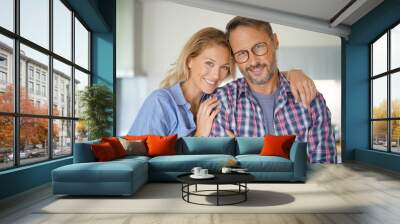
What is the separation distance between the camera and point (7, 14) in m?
5.15

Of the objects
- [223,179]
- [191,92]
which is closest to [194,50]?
[191,92]

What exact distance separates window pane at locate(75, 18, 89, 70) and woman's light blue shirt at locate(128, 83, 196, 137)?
5.21ft

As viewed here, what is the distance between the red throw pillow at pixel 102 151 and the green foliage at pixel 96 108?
2068 mm

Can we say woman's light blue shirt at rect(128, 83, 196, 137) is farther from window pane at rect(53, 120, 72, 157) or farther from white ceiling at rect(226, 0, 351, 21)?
white ceiling at rect(226, 0, 351, 21)

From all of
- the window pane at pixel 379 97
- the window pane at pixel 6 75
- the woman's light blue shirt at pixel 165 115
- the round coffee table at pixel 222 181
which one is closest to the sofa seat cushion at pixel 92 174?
the round coffee table at pixel 222 181

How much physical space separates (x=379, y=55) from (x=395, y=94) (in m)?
1.19

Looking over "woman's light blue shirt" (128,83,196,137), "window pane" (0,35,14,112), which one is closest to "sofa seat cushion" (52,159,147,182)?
"window pane" (0,35,14,112)

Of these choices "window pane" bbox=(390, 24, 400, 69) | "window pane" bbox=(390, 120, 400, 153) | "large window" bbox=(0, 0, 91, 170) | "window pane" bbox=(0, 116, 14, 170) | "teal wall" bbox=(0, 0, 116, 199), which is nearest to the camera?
"window pane" bbox=(0, 116, 14, 170)

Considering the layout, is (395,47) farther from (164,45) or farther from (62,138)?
(62,138)

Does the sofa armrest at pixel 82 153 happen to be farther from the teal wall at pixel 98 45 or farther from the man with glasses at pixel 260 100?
the man with glasses at pixel 260 100

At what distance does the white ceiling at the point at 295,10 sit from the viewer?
7824 mm

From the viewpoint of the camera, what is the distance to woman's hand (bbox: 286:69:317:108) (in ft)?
28.4

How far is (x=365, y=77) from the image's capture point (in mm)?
9430

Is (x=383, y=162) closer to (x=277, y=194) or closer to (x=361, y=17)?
(x=361, y=17)
